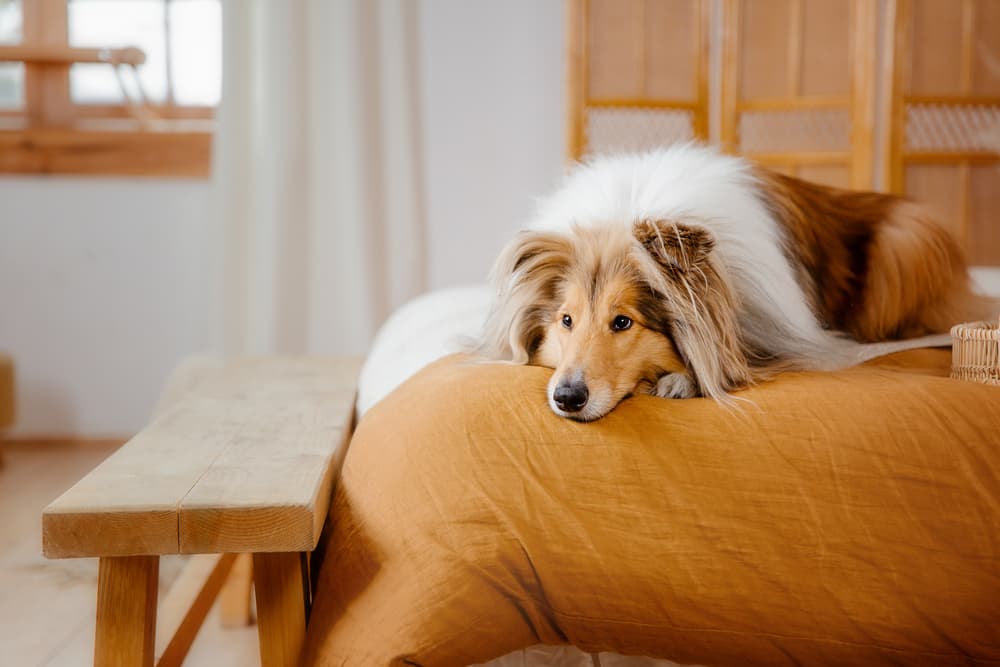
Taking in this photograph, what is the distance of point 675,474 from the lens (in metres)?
1.25

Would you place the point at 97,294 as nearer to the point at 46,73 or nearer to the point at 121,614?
the point at 46,73

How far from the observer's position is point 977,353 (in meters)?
1.44

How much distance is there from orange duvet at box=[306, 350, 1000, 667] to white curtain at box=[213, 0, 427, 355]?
2421 millimetres

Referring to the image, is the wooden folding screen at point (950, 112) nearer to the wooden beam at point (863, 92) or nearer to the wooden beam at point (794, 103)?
the wooden beam at point (863, 92)

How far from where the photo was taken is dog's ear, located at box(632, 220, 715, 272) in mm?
1480

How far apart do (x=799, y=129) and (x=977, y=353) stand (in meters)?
2.10

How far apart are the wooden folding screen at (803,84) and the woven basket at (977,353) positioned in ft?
6.19

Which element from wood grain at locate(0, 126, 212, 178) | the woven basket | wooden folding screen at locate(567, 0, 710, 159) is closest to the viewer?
the woven basket

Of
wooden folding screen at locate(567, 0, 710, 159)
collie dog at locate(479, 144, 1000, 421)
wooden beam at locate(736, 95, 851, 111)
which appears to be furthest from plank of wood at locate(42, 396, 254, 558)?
wooden beam at locate(736, 95, 851, 111)

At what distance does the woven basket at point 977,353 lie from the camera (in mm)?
1414

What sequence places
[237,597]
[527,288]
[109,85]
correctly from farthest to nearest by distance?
[109,85], [237,597], [527,288]

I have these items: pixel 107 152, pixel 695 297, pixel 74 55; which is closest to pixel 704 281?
pixel 695 297

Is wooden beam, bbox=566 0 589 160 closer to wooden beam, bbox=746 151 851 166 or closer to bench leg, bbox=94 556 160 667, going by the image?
wooden beam, bbox=746 151 851 166

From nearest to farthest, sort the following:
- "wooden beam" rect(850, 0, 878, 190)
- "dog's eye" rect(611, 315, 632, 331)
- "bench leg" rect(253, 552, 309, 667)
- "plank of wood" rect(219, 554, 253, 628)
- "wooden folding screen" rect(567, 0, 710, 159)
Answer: "bench leg" rect(253, 552, 309, 667) < "dog's eye" rect(611, 315, 632, 331) < "plank of wood" rect(219, 554, 253, 628) < "wooden beam" rect(850, 0, 878, 190) < "wooden folding screen" rect(567, 0, 710, 159)
